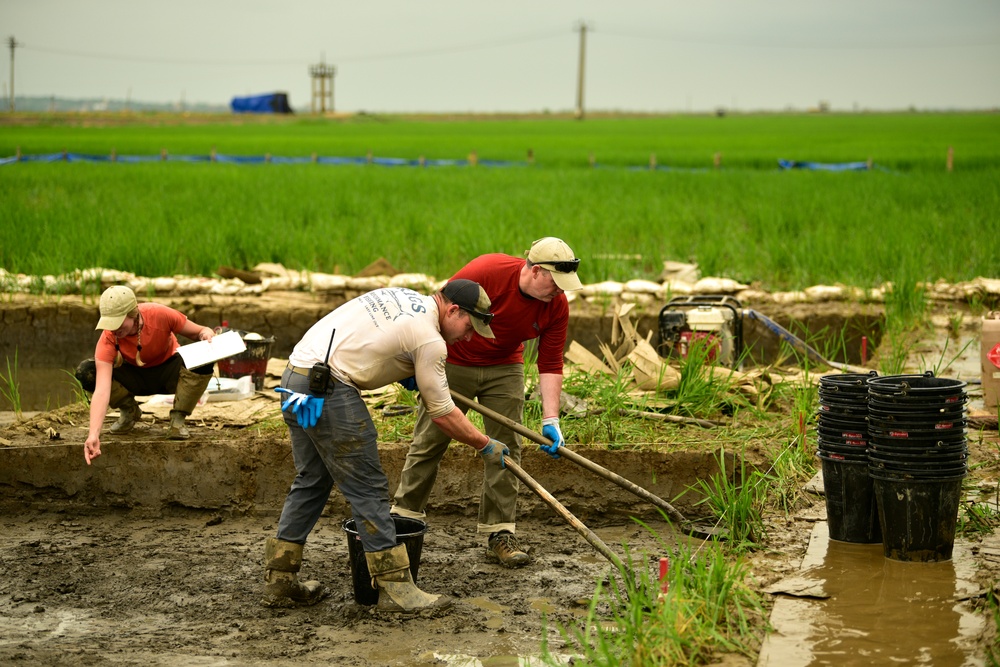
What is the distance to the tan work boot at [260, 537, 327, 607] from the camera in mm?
4527

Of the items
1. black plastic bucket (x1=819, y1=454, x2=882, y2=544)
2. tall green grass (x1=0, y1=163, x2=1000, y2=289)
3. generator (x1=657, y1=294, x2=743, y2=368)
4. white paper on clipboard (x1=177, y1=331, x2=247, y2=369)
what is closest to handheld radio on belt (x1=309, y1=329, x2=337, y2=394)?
white paper on clipboard (x1=177, y1=331, x2=247, y2=369)

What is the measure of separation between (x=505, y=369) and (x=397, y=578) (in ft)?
3.92

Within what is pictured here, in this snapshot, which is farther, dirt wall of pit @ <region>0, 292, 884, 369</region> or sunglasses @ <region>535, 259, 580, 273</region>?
dirt wall of pit @ <region>0, 292, 884, 369</region>

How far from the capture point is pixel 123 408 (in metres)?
6.20

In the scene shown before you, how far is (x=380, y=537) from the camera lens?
438 cm

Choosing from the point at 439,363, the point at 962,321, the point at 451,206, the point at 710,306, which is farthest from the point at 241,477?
the point at 451,206

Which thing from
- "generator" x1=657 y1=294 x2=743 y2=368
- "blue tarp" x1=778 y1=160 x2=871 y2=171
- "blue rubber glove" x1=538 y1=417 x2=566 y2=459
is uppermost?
"blue tarp" x1=778 y1=160 x2=871 y2=171

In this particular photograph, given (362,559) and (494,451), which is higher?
(494,451)

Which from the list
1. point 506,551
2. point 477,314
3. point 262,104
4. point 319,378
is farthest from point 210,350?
point 262,104

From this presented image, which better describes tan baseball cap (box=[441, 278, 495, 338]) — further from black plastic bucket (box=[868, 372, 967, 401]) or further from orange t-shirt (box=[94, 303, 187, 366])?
orange t-shirt (box=[94, 303, 187, 366])

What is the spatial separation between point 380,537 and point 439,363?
824 mm

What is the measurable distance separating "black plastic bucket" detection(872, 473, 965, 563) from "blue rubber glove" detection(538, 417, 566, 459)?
141 cm

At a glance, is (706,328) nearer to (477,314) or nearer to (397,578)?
(477,314)

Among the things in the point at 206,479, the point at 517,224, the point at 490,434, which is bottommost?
the point at 206,479
